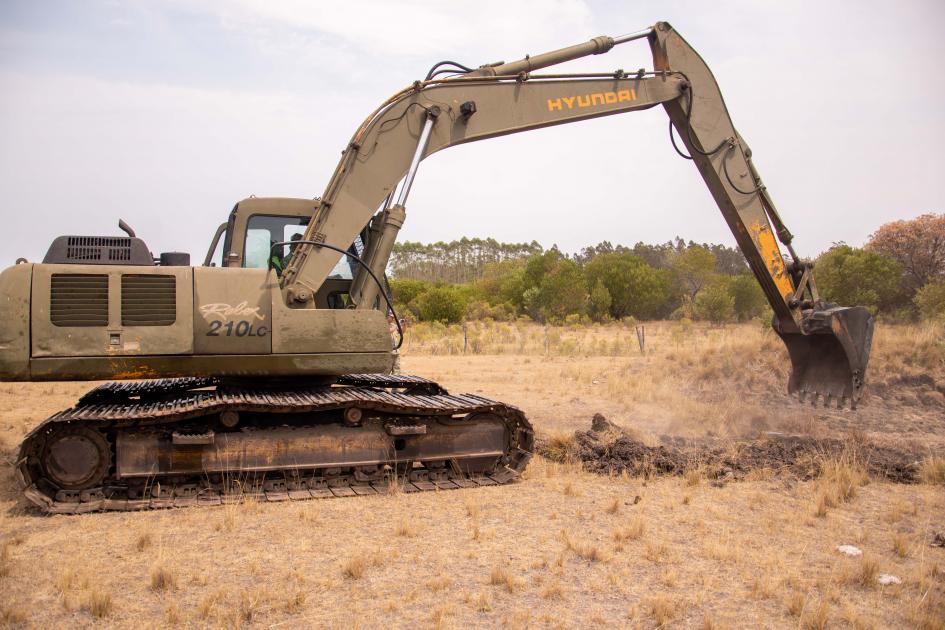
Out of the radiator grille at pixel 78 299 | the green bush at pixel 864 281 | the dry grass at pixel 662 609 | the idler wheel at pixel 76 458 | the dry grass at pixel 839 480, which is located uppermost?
the green bush at pixel 864 281

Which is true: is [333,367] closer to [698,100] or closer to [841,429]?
[698,100]

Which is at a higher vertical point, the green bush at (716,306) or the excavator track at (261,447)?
the green bush at (716,306)

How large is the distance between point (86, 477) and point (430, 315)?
32039mm

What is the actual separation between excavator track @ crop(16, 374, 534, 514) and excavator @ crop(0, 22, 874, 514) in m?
0.02

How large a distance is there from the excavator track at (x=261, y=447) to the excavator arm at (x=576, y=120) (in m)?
1.15

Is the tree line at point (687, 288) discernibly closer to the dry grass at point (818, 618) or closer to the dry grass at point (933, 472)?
the dry grass at point (933, 472)

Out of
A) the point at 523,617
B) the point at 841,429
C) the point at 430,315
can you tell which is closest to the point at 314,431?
the point at 523,617

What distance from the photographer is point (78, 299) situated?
6754mm

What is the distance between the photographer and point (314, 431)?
7.29 meters

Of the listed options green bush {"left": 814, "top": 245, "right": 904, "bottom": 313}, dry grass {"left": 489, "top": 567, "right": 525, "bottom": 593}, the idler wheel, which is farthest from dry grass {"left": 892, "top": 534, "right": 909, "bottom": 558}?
green bush {"left": 814, "top": 245, "right": 904, "bottom": 313}

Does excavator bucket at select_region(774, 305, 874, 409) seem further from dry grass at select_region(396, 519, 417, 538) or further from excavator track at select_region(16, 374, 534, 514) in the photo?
dry grass at select_region(396, 519, 417, 538)

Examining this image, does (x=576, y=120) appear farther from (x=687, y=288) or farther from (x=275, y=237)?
(x=687, y=288)

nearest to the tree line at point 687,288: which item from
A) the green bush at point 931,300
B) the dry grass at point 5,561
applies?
the green bush at point 931,300

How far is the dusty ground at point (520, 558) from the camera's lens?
4473 millimetres
